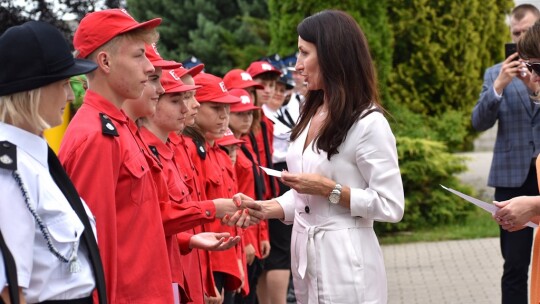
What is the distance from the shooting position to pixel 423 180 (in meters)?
13.3

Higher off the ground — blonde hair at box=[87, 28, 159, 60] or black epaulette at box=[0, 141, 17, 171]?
blonde hair at box=[87, 28, 159, 60]

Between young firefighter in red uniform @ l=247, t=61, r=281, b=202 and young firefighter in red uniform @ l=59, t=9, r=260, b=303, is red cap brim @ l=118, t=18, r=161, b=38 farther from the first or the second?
young firefighter in red uniform @ l=247, t=61, r=281, b=202

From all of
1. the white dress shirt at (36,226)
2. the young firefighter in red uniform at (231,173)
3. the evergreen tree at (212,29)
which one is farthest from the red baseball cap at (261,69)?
the evergreen tree at (212,29)

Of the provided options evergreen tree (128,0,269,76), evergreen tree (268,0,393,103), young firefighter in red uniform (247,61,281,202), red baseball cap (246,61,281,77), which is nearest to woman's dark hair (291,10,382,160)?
young firefighter in red uniform (247,61,281,202)

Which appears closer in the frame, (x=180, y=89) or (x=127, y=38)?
(x=127, y=38)

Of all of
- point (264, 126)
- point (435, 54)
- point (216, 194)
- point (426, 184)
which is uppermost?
point (216, 194)

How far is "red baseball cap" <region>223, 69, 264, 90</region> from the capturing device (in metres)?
8.54

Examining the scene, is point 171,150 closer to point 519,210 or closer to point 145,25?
point 145,25

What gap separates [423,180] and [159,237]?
→ 9.60 meters

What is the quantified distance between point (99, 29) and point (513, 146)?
14.4 feet

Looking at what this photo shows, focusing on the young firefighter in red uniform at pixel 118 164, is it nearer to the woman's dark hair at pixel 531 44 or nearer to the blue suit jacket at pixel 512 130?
the woman's dark hair at pixel 531 44

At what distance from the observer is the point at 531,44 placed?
5062 millimetres

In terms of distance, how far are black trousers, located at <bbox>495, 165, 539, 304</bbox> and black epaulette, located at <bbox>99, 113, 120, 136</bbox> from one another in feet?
13.8

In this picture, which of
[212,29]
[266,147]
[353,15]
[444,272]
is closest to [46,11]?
[266,147]
